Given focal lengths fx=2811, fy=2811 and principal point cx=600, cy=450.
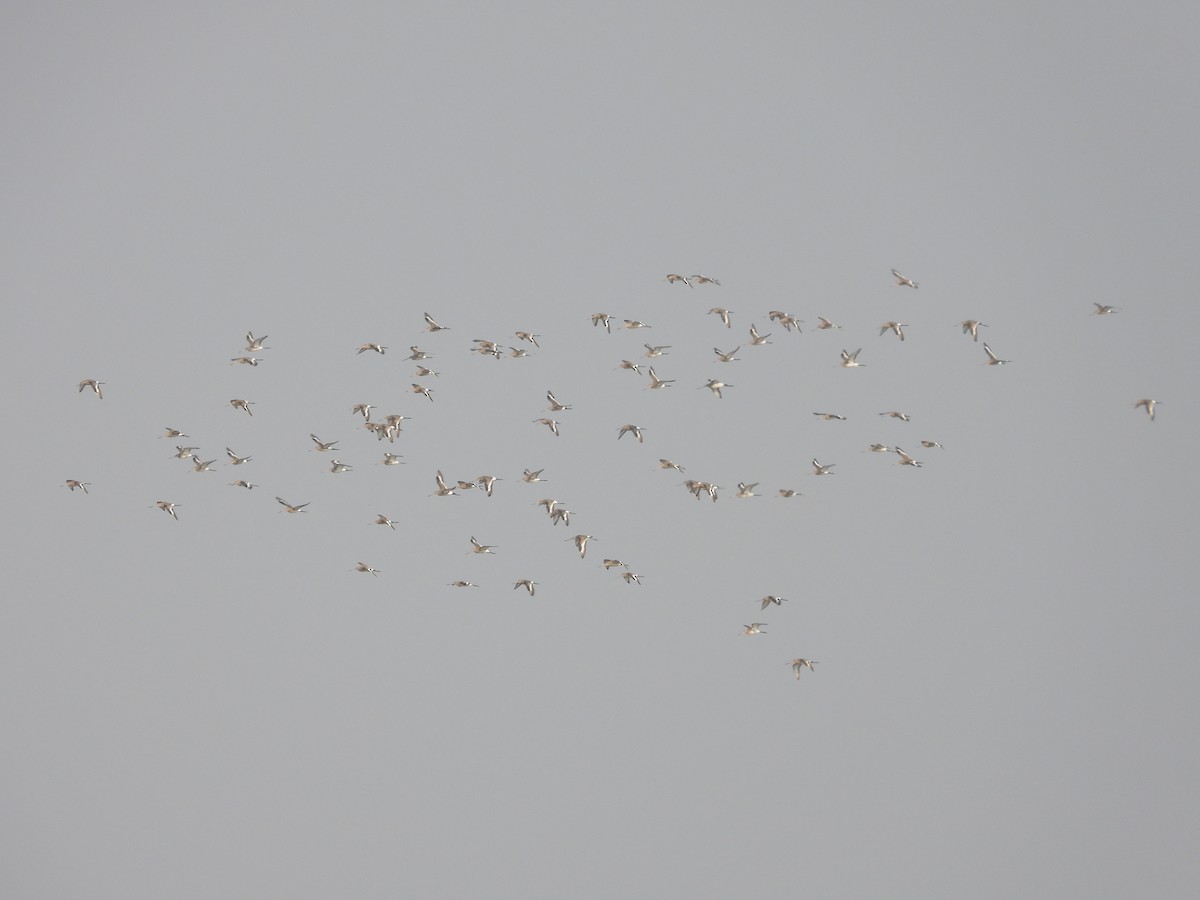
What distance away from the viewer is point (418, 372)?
96188 mm

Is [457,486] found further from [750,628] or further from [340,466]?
[750,628]

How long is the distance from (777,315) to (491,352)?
964 cm

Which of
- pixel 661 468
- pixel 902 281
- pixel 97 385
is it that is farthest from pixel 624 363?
pixel 97 385

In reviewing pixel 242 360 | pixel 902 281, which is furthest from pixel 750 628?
pixel 242 360

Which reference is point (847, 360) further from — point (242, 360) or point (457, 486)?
point (242, 360)

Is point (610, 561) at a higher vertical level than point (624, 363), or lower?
lower

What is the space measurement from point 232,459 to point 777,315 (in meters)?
19.5

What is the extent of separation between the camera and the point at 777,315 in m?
93.6

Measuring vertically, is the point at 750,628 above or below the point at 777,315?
below

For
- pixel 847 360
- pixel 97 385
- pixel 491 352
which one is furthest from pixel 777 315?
pixel 97 385

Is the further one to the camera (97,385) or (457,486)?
(97,385)

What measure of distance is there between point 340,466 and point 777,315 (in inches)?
643

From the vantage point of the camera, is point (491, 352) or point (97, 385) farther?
point (97, 385)

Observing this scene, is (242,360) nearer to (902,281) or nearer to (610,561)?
(610,561)
